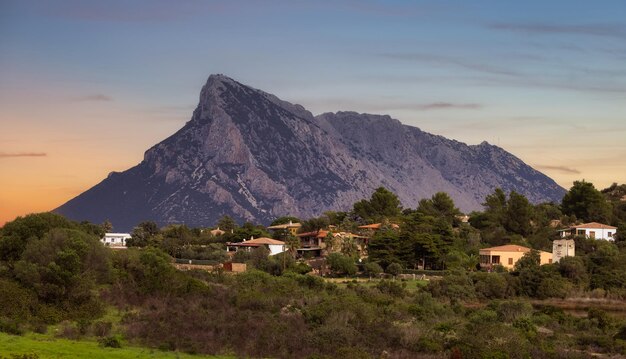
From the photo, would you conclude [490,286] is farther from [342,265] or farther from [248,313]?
[248,313]

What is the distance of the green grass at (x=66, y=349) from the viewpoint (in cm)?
4256

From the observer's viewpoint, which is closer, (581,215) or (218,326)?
(218,326)

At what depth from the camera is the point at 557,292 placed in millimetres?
89750

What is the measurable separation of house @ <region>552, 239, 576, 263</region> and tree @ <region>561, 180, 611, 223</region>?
2543cm

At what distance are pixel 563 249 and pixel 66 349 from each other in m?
70.1

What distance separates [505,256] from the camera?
10500 centimetres

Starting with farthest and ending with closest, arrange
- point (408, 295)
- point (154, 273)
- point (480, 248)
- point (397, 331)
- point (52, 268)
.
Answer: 1. point (480, 248)
2. point (408, 295)
3. point (154, 273)
4. point (52, 268)
5. point (397, 331)

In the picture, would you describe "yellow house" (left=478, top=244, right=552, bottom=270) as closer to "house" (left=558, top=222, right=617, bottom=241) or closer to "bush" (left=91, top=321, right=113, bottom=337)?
"house" (left=558, top=222, right=617, bottom=241)

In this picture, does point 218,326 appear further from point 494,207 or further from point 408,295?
point 494,207

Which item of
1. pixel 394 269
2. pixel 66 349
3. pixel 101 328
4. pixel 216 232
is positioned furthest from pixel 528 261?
pixel 66 349

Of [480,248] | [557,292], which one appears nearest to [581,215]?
[480,248]

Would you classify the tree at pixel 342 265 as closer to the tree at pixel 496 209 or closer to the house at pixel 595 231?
the house at pixel 595 231

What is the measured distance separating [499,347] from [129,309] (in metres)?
23.0

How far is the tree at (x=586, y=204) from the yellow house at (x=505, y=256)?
26.1 m
